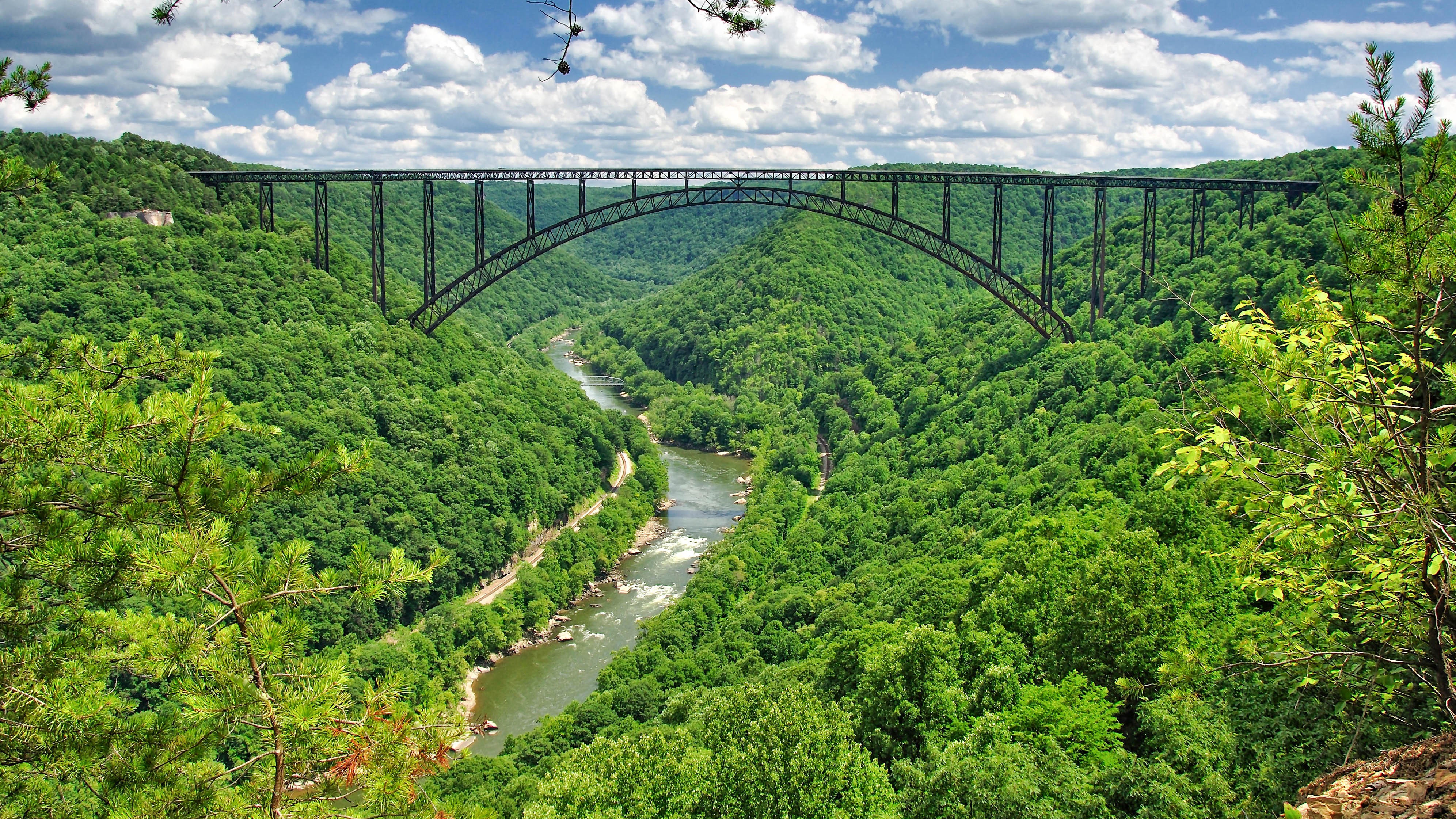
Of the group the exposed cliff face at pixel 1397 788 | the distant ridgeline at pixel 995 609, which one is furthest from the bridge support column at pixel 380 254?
the exposed cliff face at pixel 1397 788

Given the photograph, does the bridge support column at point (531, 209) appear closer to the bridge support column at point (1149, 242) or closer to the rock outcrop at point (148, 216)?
the rock outcrop at point (148, 216)

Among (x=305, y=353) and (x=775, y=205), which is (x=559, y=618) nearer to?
(x=305, y=353)

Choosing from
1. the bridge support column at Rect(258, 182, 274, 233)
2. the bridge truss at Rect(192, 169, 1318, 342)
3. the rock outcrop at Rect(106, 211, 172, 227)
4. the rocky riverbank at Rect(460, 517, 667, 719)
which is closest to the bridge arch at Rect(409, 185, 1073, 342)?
the bridge truss at Rect(192, 169, 1318, 342)

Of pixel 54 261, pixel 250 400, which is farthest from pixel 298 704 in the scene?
pixel 54 261

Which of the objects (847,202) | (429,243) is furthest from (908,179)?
(429,243)

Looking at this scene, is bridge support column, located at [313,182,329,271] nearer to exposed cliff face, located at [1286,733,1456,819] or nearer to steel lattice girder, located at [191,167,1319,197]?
steel lattice girder, located at [191,167,1319,197]

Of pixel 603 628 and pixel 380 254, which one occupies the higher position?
pixel 380 254
